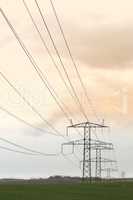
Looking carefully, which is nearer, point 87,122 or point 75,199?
point 75,199

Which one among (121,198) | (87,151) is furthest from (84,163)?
(121,198)

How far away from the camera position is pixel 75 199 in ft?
152

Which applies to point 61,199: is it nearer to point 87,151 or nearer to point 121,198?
point 121,198

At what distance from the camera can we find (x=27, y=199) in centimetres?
4500

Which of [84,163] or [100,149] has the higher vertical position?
[100,149]

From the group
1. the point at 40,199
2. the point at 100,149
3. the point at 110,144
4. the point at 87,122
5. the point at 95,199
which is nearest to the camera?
the point at 40,199

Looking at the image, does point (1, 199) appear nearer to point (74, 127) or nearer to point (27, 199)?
point (27, 199)

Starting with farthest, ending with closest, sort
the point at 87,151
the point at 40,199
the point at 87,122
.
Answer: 1. the point at 87,151
2. the point at 87,122
3. the point at 40,199

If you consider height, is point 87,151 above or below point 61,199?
above

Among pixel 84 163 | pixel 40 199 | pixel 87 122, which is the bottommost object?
pixel 40 199

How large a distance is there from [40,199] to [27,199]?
1.41m

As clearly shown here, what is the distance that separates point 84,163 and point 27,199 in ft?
179

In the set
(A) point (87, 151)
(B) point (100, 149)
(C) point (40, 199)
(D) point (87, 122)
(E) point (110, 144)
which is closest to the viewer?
(C) point (40, 199)

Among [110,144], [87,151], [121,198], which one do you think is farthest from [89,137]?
[121,198]
